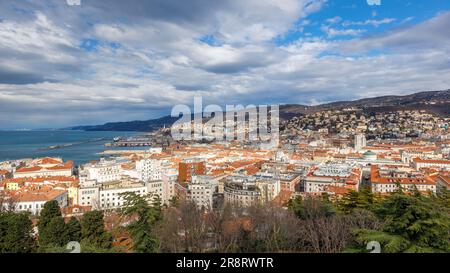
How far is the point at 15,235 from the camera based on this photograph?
5312 millimetres

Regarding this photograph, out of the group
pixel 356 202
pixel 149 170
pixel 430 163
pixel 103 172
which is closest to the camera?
pixel 356 202

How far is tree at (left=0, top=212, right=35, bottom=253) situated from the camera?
5.23m

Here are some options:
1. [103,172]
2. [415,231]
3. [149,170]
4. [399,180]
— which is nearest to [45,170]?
[103,172]

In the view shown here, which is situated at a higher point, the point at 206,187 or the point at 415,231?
the point at 415,231

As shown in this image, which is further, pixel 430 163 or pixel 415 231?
pixel 430 163

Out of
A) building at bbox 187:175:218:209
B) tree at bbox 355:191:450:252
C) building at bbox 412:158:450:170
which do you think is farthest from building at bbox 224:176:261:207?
building at bbox 412:158:450:170

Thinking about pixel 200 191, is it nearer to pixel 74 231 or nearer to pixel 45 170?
pixel 74 231

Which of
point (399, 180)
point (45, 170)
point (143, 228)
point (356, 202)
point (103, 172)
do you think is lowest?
point (45, 170)

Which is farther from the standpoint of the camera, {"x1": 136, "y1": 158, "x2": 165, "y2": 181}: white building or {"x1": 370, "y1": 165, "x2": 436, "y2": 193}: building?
{"x1": 136, "y1": 158, "x2": 165, "y2": 181}: white building

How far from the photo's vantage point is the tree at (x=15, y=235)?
5.23 meters

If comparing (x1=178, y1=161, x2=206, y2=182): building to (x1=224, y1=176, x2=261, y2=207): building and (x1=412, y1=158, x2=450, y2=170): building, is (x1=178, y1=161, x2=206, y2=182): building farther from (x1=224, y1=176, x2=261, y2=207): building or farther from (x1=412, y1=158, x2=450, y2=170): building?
(x1=412, y1=158, x2=450, y2=170): building

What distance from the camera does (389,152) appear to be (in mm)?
27828
